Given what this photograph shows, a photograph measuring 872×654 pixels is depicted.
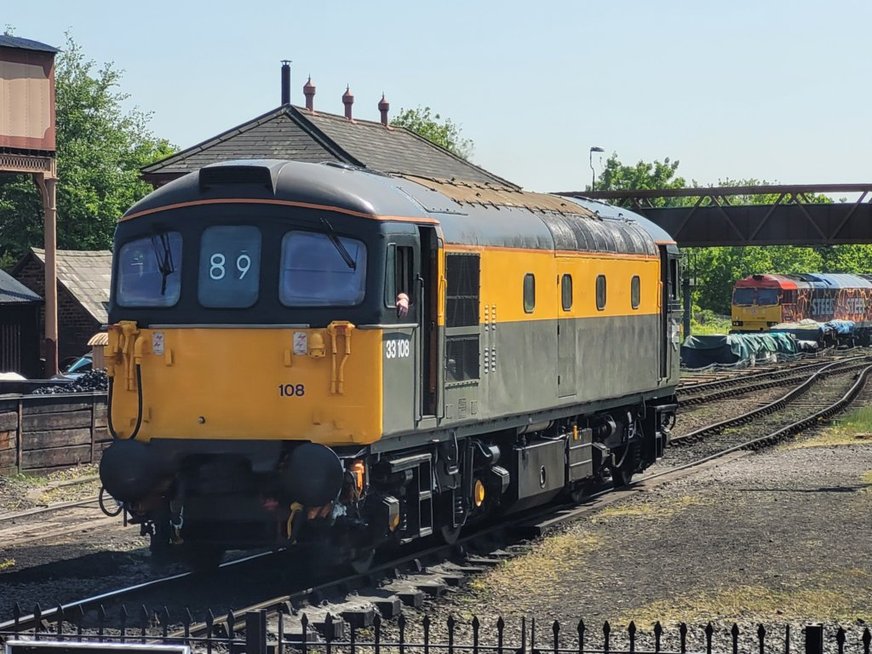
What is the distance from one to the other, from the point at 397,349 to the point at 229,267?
59.7 inches

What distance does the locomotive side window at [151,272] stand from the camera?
1223 centimetres

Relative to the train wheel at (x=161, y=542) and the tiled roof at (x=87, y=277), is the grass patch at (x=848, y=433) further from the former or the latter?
the tiled roof at (x=87, y=277)

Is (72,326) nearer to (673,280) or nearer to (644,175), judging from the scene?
(673,280)

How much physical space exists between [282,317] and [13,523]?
5.97 metres

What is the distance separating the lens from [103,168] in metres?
60.2

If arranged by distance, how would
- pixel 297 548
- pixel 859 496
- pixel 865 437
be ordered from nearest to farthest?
pixel 297 548
pixel 859 496
pixel 865 437

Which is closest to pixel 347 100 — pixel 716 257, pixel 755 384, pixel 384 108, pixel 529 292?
pixel 384 108

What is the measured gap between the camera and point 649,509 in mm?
16828

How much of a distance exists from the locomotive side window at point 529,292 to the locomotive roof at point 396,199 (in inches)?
13.5

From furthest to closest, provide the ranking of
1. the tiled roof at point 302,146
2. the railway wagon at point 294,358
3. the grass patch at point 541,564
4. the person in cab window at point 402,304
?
the tiled roof at point 302,146 → the grass patch at point 541,564 → the person in cab window at point 402,304 → the railway wagon at point 294,358

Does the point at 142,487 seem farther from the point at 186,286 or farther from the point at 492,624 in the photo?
the point at 492,624

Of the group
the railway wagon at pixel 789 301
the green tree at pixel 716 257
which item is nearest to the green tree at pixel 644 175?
the green tree at pixel 716 257

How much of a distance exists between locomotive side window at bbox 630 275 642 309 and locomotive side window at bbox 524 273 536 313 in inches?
136

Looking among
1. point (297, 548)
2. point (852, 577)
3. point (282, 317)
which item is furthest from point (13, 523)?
point (852, 577)
